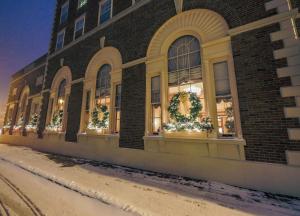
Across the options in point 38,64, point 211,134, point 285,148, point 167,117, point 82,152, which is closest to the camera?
point 285,148

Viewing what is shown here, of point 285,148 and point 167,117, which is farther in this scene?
point 167,117

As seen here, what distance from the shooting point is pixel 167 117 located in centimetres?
710

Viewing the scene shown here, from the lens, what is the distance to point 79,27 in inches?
525

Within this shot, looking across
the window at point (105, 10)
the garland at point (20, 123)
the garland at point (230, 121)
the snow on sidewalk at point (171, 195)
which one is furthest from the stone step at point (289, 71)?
the garland at point (20, 123)

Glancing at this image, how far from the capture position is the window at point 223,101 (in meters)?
5.74

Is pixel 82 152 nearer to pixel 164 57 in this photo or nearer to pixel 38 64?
pixel 164 57

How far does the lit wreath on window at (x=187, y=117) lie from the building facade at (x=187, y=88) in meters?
0.04

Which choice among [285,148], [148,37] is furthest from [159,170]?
[148,37]

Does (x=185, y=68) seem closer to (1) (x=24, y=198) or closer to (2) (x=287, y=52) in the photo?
(2) (x=287, y=52)

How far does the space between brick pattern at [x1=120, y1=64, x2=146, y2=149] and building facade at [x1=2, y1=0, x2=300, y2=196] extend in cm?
5

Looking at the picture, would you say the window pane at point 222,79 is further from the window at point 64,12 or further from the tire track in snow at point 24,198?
the window at point 64,12

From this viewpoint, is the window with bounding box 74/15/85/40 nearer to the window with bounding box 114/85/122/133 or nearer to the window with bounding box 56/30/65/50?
the window with bounding box 56/30/65/50

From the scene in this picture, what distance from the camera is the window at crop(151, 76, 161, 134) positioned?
7.46 metres

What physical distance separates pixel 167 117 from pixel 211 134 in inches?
78.9
